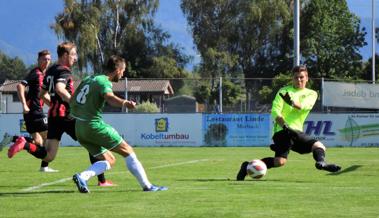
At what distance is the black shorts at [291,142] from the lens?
1137 cm

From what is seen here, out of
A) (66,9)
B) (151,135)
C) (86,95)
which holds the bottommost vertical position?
(151,135)

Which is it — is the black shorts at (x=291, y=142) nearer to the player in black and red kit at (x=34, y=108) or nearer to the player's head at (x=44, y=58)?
the player's head at (x=44, y=58)

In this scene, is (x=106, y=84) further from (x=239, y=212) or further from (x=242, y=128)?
(x=242, y=128)

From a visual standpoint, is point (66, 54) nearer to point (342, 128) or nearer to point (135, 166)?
point (135, 166)

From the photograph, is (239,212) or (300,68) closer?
(239,212)

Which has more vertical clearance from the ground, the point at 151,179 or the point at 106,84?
the point at 106,84

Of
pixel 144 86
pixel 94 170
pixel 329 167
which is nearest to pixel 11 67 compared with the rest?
pixel 144 86

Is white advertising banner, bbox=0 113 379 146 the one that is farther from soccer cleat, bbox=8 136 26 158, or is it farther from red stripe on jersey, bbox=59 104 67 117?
red stripe on jersey, bbox=59 104 67 117

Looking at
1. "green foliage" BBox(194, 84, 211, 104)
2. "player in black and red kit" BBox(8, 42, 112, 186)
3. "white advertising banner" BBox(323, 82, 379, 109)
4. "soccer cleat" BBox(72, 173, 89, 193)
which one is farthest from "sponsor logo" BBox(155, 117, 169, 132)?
"soccer cleat" BBox(72, 173, 89, 193)

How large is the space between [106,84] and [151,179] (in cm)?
353

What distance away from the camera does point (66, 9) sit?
201 feet

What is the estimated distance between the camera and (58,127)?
11375 millimetres

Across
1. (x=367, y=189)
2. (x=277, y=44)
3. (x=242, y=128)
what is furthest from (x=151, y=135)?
(x=277, y=44)

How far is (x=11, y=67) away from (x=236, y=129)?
108 metres
